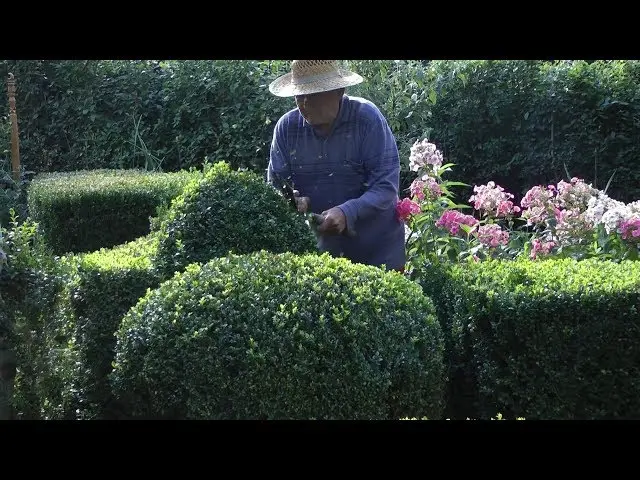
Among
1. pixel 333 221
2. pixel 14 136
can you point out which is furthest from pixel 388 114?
pixel 333 221

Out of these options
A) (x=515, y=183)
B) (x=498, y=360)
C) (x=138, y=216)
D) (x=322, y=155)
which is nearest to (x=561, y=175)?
(x=515, y=183)

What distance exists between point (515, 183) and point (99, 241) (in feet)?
16.7

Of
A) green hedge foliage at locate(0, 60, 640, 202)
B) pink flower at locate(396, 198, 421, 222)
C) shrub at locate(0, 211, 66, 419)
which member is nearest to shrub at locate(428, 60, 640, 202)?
green hedge foliage at locate(0, 60, 640, 202)

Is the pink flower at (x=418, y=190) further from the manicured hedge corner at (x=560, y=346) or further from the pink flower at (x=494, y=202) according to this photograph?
the manicured hedge corner at (x=560, y=346)

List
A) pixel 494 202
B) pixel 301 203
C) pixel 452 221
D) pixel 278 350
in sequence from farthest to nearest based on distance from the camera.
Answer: pixel 494 202 → pixel 452 221 → pixel 301 203 → pixel 278 350

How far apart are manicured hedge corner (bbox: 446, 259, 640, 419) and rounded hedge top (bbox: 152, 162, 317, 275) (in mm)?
959

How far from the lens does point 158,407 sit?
340cm

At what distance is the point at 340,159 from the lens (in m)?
4.81

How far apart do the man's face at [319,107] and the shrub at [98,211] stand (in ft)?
9.65

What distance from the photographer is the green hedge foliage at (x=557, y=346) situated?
379 centimetres

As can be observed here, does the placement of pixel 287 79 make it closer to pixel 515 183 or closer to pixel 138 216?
pixel 138 216

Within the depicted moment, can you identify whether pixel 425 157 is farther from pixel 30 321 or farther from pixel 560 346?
pixel 30 321

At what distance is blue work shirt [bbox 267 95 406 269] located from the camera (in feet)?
15.6

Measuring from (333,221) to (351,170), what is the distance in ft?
1.58
